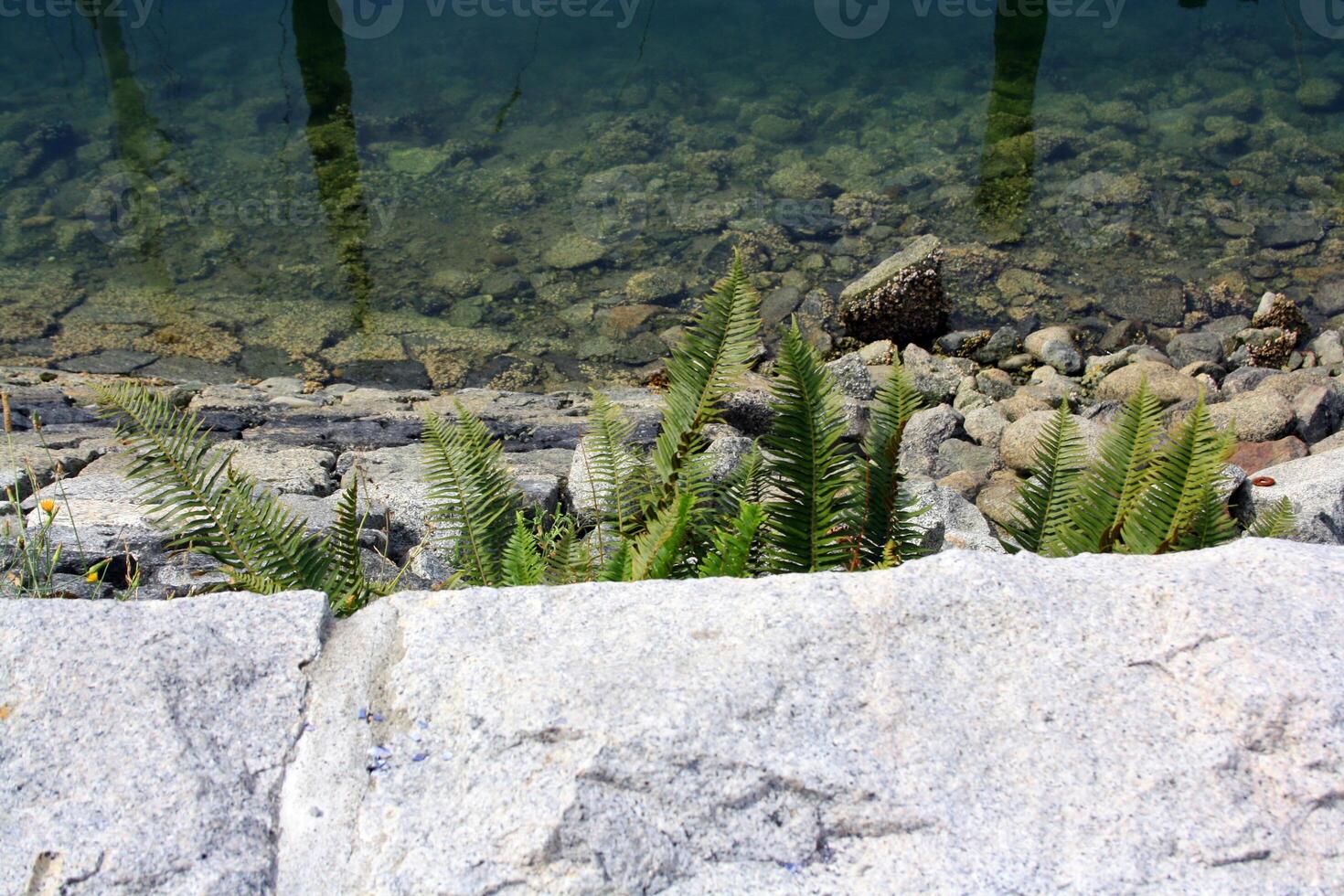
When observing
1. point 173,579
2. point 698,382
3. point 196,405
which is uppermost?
point 698,382

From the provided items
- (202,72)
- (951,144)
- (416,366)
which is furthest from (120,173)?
(951,144)

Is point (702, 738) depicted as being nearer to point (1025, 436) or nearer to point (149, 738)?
point (149, 738)

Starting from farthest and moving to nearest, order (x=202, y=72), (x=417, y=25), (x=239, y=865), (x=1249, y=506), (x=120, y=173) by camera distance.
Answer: (x=417, y=25), (x=202, y=72), (x=120, y=173), (x=1249, y=506), (x=239, y=865)

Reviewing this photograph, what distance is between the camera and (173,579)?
338 cm

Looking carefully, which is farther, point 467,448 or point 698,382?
point 467,448

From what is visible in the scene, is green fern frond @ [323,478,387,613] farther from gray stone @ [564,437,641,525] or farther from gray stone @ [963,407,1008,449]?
gray stone @ [963,407,1008,449]

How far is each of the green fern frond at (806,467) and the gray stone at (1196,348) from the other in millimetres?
5505

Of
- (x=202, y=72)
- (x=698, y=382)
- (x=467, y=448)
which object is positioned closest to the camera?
(x=698, y=382)

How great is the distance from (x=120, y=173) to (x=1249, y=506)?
33.1ft

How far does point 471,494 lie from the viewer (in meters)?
2.83

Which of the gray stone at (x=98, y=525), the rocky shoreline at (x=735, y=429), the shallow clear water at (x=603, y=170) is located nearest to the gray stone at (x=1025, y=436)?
the rocky shoreline at (x=735, y=429)

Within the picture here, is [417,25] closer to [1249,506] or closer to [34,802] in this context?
[1249,506]

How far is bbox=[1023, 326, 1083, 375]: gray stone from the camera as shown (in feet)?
23.8

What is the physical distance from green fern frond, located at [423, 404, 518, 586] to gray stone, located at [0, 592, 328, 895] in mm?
920
